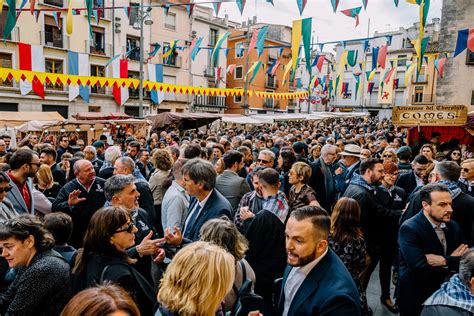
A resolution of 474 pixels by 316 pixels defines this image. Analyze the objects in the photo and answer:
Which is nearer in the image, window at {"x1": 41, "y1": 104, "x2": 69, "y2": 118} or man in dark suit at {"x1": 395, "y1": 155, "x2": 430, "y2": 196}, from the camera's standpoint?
man in dark suit at {"x1": 395, "y1": 155, "x2": 430, "y2": 196}

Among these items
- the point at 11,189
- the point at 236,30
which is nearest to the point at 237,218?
the point at 11,189

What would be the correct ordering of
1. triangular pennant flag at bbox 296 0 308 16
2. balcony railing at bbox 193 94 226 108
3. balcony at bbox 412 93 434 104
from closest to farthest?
triangular pennant flag at bbox 296 0 308 16, balcony railing at bbox 193 94 226 108, balcony at bbox 412 93 434 104

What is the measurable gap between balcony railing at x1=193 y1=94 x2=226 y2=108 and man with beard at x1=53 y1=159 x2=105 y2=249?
28535 mm

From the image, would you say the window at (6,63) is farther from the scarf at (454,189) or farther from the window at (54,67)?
the scarf at (454,189)

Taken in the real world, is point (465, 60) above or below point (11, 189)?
above

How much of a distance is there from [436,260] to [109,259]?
94.8 inches

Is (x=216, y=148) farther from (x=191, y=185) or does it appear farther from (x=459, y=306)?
(x=459, y=306)

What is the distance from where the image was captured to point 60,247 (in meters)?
2.46

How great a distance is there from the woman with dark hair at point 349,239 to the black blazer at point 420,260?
1.13 ft

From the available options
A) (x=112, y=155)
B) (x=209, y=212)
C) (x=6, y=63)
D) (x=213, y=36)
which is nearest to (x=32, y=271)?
(x=209, y=212)

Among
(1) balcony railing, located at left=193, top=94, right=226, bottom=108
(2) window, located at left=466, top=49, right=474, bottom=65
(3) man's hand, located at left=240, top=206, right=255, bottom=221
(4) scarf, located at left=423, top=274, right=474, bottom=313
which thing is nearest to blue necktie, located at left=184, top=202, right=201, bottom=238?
(3) man's hand, located at left=240, top=206, right=255, bottom=221

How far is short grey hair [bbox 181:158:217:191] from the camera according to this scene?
118 inches

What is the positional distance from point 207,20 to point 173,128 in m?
18.1

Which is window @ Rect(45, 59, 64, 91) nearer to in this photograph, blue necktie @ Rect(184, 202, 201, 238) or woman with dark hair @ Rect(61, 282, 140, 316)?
blue necktie @ Rect(184, 202, 201, 238)
